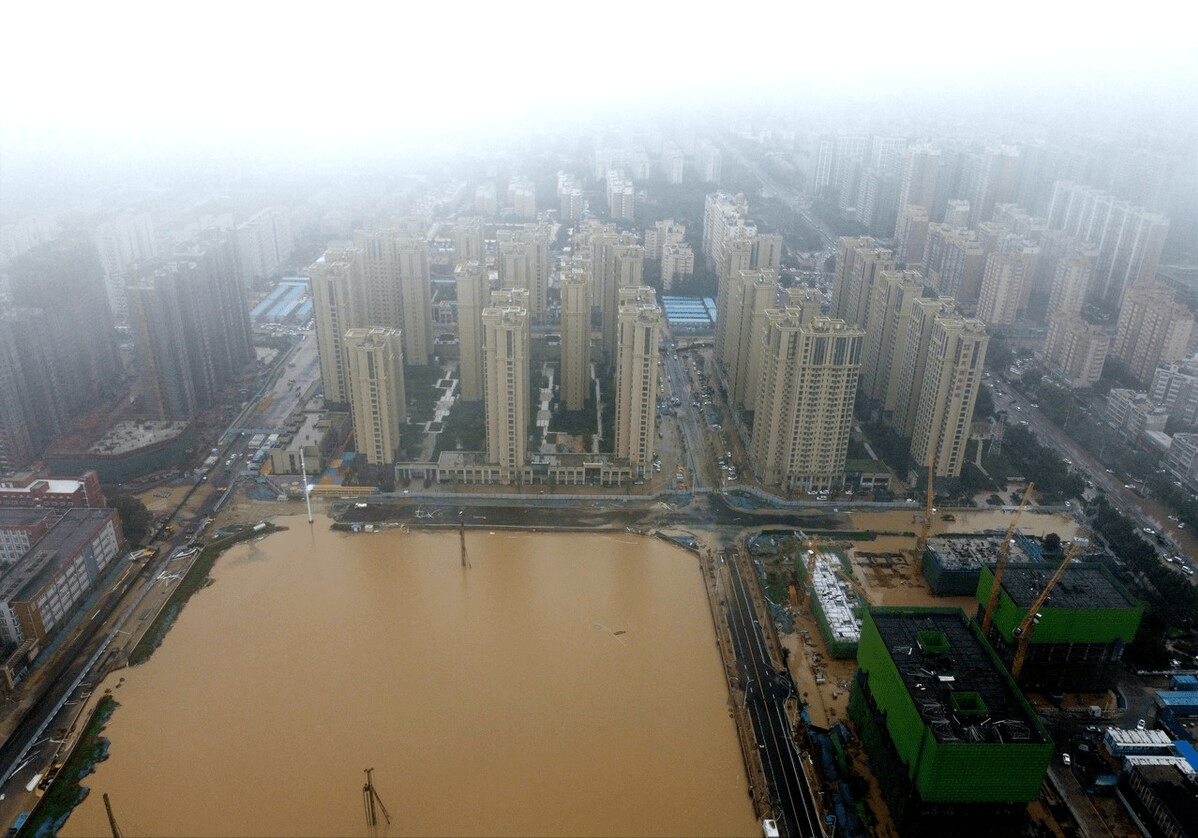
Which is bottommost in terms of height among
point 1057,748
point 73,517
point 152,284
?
point 1057,748

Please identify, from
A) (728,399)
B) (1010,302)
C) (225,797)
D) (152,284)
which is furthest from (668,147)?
(225,797)

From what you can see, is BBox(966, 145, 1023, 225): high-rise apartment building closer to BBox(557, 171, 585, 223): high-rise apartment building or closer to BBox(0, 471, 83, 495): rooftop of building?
BBox(557, 171, 585, 223): high-rise apartment building

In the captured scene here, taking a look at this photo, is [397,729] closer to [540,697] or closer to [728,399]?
[540,697]

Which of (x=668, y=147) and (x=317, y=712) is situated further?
(x=668, y=147)

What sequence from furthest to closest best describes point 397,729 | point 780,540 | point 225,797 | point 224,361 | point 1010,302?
point 1010,302, point 224,361, point 780,540, point 397,729, point 225,797

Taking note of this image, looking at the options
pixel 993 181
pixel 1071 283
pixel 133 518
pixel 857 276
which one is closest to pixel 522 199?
pixel 993 181

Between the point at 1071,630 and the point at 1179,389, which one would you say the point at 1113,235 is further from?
the point at 1071,630

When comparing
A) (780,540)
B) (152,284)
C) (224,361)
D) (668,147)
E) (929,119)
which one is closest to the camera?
(780,540)
